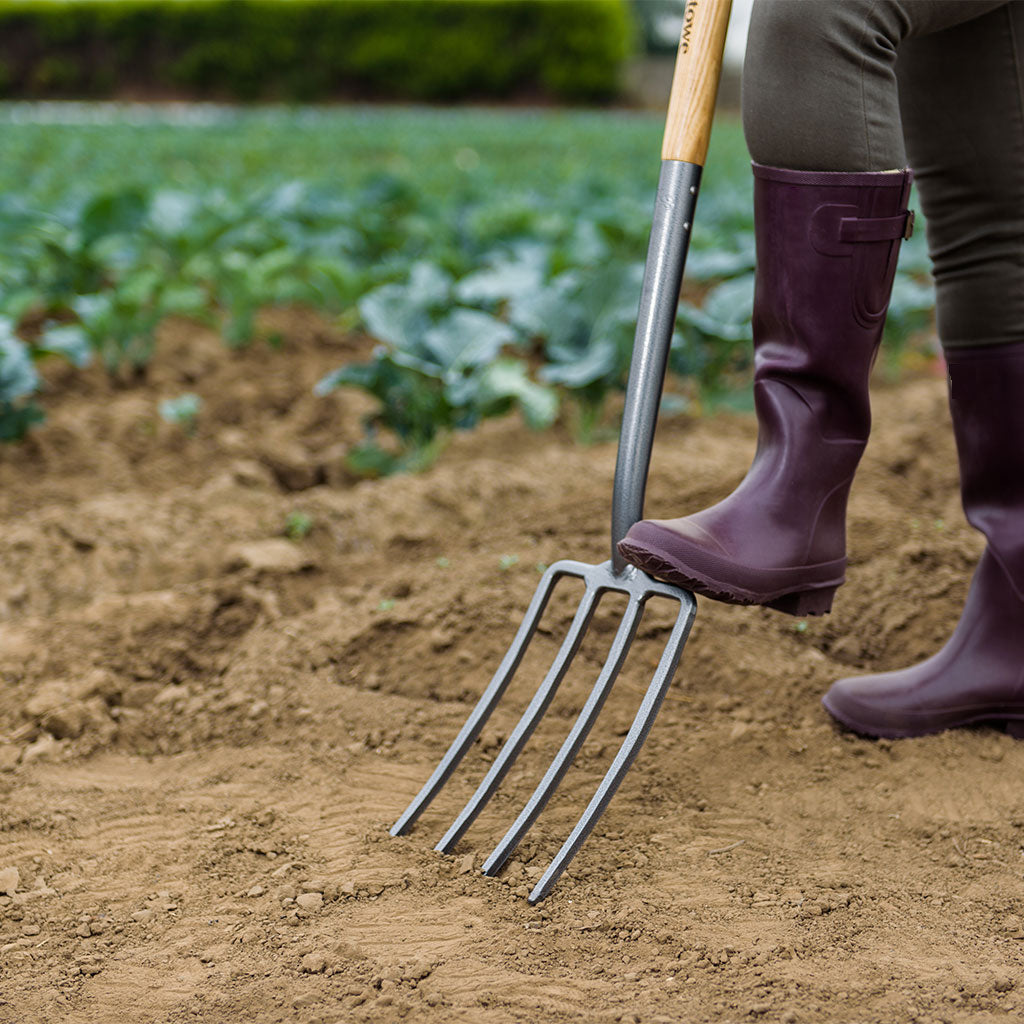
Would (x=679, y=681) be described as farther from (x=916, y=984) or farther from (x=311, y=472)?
(x=311, y=472)

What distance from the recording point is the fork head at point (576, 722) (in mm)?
1539

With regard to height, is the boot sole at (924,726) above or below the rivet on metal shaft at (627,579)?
below

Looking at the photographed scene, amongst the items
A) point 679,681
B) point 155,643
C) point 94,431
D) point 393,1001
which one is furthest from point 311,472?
point 393,1001

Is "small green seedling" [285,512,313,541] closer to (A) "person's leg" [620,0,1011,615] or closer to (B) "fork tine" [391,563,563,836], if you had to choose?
(B) "fork tine" [391,563,563,836]

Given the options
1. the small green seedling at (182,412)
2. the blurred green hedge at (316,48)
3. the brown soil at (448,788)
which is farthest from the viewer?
the blurred green hedge at (316,48)

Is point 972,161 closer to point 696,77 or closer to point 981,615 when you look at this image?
point 696,77

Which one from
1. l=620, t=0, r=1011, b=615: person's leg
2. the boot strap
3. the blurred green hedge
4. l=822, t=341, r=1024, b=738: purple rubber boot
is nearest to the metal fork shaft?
l=620, t=0, r=1011, b=615: person's leg

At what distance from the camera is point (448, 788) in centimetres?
181

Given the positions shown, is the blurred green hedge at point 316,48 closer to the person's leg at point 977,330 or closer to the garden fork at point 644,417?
the person's leg at point 977,330

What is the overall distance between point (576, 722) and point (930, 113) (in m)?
1.02

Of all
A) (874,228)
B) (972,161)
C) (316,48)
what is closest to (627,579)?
(874,228)

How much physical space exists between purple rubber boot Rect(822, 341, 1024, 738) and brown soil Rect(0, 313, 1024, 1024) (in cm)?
5

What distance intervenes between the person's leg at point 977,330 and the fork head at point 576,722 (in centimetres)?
48

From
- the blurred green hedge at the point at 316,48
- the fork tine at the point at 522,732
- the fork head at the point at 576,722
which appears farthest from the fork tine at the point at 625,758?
the blurred green hedge at the point at 316,48
